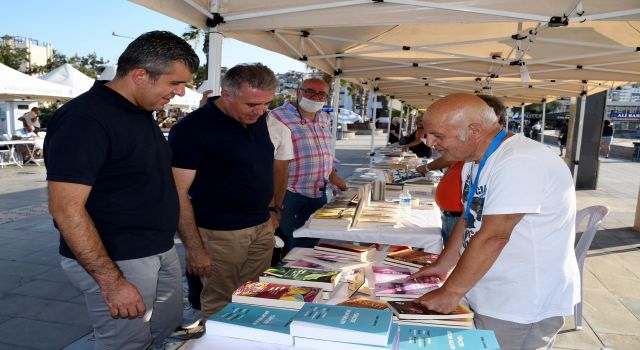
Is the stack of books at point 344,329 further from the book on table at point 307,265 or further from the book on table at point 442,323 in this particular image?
the book on table at point 307,265

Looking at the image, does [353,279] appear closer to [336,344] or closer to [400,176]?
[336,344]

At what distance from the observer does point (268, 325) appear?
125 centimetres

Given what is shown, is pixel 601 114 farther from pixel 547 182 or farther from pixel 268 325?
pixel 268 325

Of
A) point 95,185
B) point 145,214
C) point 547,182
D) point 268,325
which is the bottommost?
point 268,325

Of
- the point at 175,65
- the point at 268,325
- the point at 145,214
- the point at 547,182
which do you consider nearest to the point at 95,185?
the point at 145,214

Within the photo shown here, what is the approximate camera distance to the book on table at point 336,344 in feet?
3.67

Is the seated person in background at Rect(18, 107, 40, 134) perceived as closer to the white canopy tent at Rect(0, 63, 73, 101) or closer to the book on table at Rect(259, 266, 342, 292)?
Result: the white canopy tent at Rect(0, 63, 73, 101)

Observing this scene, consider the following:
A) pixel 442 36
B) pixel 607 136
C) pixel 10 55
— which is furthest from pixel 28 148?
pixel 10 55

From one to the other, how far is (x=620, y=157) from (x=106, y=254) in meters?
21.0

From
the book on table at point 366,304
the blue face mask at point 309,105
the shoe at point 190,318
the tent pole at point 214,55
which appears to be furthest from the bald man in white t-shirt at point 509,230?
the shoe at point 190,318

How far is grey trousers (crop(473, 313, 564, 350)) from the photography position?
1629 mm

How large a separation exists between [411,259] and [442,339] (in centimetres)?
90

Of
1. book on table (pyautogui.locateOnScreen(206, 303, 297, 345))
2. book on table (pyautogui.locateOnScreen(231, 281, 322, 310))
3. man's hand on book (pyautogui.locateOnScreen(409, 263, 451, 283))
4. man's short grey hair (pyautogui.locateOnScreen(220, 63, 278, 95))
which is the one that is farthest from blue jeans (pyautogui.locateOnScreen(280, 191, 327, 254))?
book on table (pyautogui.locateOnScreen(206, 303, 297, 345))

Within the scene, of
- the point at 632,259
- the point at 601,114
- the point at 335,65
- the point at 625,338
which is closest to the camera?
the point at 625,338
